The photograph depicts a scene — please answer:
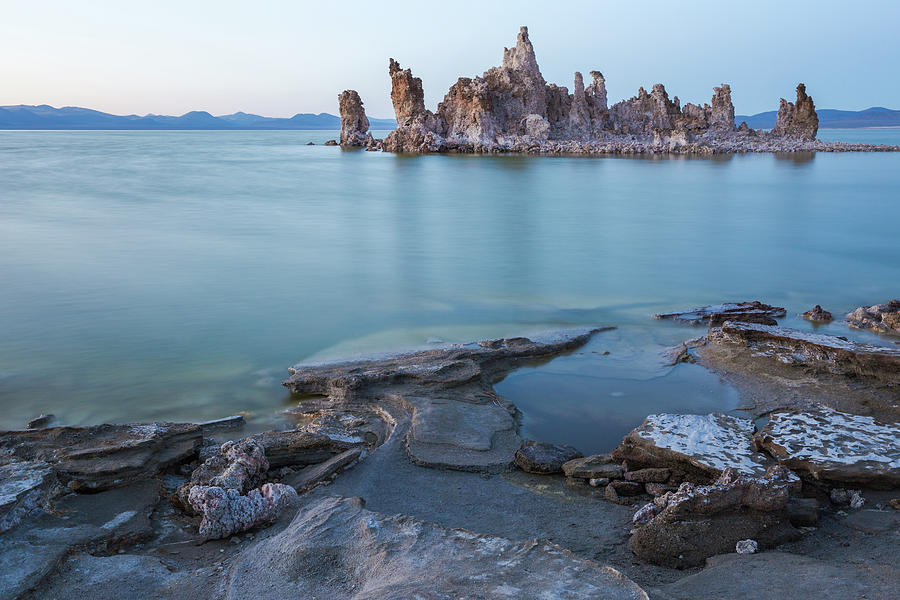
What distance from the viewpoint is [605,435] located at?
462 centimetres

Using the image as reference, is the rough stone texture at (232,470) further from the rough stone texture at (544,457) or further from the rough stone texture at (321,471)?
the rough stone texture at (544,457)

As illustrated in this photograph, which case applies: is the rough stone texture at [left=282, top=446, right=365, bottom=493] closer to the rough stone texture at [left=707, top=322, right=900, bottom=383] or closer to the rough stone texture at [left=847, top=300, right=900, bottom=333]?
the rough stone texture at [left=707, top=322, right=900, bottom=383]

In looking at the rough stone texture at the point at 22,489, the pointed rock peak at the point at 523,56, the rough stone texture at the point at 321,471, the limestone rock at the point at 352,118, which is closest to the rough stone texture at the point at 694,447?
the rough stone texture at the point at 321,471

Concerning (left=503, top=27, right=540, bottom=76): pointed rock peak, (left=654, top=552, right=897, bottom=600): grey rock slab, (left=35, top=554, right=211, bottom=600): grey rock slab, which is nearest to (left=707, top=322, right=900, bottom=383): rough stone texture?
(left=654, top=552, right=897, bottom=600): grey rock slab

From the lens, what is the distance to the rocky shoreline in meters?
2.53

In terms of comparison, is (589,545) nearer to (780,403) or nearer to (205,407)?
(780,403)

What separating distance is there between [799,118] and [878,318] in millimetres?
60425

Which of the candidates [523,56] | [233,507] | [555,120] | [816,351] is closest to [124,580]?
[233,507]

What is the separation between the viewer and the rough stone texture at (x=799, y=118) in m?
58.2

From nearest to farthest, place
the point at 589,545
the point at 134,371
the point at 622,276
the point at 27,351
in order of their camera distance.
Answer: the point at 589,545, the point at 134,371, the point at 27,351, the point at 622,276

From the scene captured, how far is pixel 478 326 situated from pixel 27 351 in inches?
176

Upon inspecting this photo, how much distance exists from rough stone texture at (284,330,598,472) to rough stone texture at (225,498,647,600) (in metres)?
1.12

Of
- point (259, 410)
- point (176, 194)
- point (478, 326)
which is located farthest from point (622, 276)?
point (176, 194)

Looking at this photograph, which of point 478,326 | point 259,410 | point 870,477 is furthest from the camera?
point 478,326
